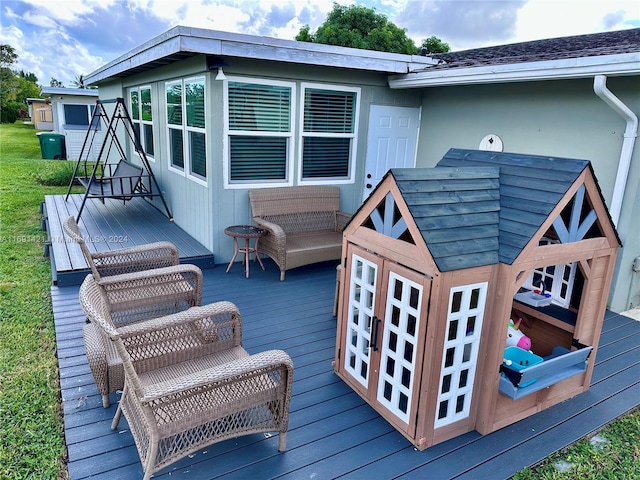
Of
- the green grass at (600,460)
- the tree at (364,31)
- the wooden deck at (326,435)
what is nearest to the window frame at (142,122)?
the wooden deck at (326,435)

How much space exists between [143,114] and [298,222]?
4307mm

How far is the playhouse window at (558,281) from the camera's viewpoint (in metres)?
3.12

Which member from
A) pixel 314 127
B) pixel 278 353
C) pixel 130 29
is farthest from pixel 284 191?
pixel 130 29

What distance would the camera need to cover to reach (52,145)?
1536 centimetres

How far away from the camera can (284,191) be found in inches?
215

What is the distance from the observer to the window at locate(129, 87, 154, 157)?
7.59 metres

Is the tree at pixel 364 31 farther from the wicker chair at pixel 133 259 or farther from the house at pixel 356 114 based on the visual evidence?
the wicker chair at pixel 133 259

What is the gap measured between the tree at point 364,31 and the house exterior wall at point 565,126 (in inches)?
659

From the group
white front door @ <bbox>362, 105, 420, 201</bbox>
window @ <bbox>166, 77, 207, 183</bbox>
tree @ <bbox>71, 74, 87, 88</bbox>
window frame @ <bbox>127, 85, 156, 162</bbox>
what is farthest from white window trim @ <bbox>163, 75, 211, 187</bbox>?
tree @ <bbox>71, 74, 87, 88</bbox>

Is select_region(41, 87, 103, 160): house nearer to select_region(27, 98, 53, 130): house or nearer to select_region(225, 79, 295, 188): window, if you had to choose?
select_region(225, 79, 295, 188): window

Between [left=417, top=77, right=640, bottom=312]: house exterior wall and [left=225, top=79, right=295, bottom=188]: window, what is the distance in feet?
7.52

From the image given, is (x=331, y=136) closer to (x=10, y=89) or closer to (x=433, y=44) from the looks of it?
(x=433, y=44)

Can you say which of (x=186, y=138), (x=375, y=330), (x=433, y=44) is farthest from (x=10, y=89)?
(x=375, y=330)

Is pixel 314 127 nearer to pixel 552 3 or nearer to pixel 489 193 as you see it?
pixel 489 193
